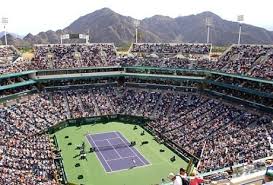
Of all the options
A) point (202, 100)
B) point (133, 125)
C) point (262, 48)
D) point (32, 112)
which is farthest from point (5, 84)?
point (262, 48)

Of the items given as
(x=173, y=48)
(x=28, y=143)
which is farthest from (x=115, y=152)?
(x=173, y=48)

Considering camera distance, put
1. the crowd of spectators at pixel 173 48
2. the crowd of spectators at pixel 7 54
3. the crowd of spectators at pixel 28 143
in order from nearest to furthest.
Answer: the crowd of spectators at pixel 28 143 < the crowd of spectators at pixel 7 54 < the crowd of spectators at pixel 173 48

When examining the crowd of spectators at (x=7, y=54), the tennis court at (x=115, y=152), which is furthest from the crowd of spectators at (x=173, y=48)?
the tennis court at (x=115, y=152)

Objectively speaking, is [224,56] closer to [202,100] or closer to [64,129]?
[202,100]

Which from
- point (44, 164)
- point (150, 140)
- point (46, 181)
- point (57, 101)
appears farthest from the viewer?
point (57, 101)

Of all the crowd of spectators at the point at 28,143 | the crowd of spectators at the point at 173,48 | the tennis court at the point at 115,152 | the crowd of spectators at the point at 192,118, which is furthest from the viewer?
the crowd of spectators at the point at 173,48

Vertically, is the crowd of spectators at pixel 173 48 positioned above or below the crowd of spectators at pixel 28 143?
above

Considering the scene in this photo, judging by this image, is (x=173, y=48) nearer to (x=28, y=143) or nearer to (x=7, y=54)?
(x=7, y=54)

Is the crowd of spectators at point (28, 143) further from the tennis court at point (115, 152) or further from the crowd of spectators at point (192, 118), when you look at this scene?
the tennis court at point (115, 152)
